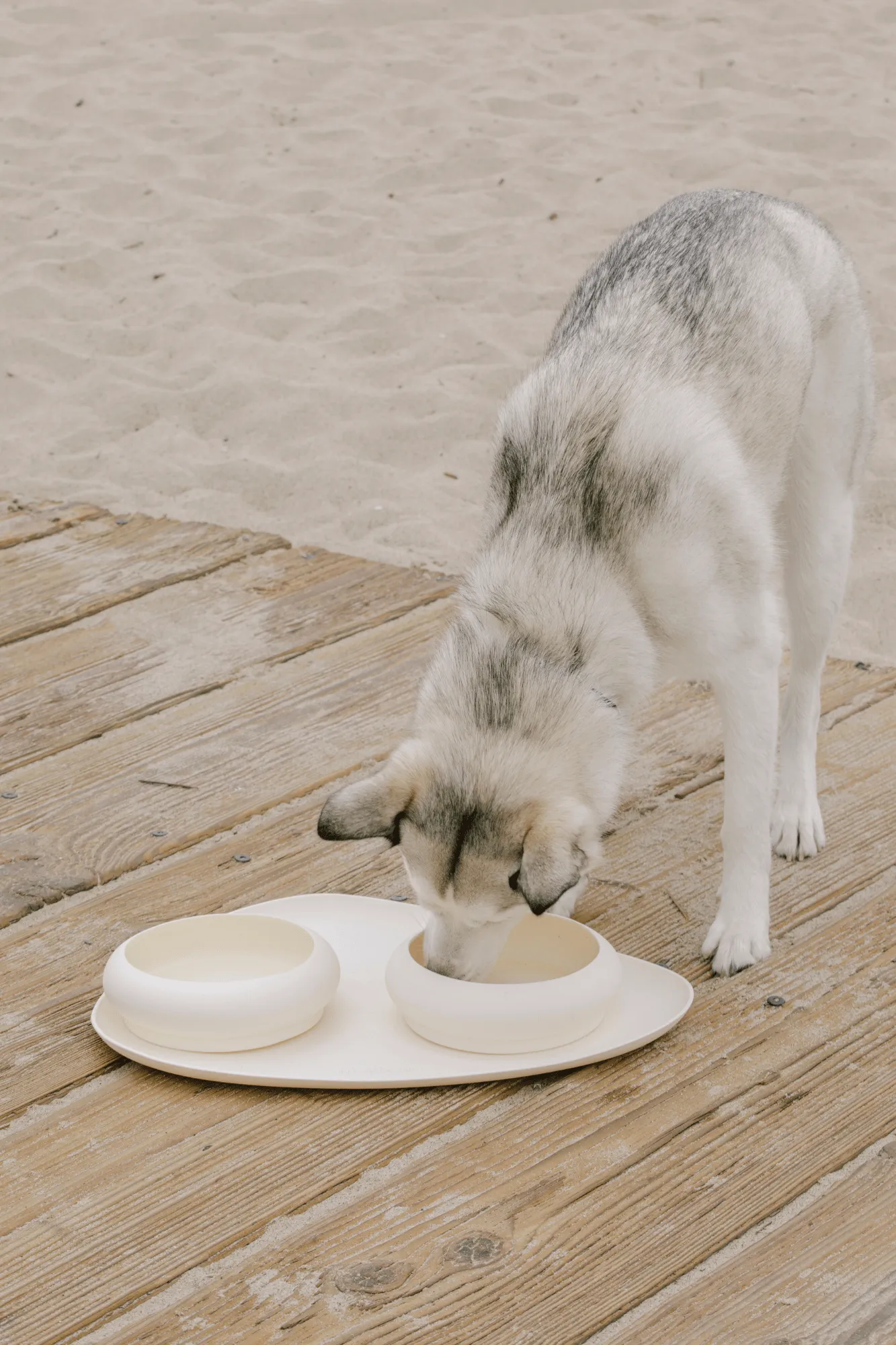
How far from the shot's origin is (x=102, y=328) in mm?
7555

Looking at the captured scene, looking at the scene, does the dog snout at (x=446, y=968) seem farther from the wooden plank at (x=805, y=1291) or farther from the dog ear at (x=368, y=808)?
the wooden plank at (x=805, y=1291)

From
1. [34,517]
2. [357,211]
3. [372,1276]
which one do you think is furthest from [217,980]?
[357,211]

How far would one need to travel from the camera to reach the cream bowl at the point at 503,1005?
9.39 feet

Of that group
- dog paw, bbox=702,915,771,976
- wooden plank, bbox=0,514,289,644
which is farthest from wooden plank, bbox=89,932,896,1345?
wooden plank, bbox=0,514,289,644

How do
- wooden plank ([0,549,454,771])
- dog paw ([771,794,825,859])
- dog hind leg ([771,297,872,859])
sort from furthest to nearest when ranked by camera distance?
wooden plank ([0,549,454,771])
dog hind leg ([771,297,872,859])
dog paw ([771,794,825,859])

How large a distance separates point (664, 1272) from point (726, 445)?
1.70m

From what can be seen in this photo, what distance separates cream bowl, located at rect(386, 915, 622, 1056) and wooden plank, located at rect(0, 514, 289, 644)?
213cm

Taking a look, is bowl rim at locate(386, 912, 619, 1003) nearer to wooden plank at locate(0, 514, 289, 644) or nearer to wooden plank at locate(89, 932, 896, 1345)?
wooden plank at locate(89, 932, 896, 1345)

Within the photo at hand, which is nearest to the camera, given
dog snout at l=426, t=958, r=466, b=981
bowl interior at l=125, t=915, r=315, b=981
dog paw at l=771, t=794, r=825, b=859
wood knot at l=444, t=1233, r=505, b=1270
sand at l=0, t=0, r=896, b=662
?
wood knot at l=444, t=1233, r=505, b=1270

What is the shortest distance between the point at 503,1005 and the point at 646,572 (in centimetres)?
91

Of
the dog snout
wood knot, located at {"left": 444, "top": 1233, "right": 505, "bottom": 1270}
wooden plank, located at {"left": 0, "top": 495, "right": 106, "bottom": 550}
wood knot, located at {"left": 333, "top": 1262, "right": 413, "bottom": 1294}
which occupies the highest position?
the dog snout

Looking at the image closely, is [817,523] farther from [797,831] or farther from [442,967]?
[442,967]

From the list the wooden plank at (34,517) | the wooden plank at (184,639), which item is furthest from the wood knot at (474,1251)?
the wooden plank at (34,517)

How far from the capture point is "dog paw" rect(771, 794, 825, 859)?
12.4 ft
